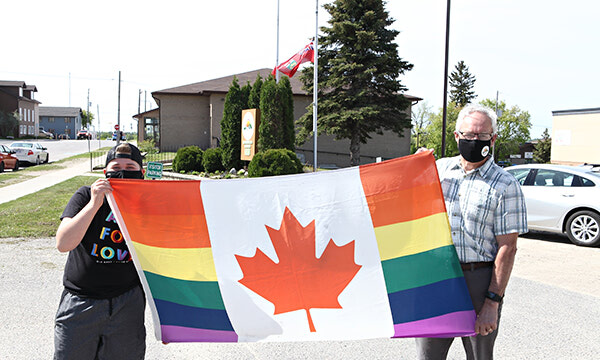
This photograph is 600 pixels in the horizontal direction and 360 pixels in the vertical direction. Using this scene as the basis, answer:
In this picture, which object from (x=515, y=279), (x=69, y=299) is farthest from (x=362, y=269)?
(x=515, y=279)

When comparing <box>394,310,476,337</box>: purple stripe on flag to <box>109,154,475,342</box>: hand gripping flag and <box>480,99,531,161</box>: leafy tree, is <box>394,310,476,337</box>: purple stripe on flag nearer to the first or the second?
<box>109,154,475,342</box>: hand gripping flag

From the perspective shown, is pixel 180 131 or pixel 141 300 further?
pixel 180 131

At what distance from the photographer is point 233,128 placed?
23.8 meters

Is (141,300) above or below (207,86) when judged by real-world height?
below

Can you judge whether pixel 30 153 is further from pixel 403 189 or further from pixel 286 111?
pixel 403 189

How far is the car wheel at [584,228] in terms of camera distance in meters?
9.58

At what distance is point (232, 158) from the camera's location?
23469 millimetres

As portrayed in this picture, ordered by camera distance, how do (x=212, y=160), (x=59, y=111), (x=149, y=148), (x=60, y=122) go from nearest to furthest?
(x=212, y=160), (x=149, y=148), (x=60, y=122), (x=59, y=111)

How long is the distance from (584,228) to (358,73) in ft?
69.5

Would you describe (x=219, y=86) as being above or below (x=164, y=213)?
above

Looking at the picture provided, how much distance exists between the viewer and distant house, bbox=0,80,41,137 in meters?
77.4

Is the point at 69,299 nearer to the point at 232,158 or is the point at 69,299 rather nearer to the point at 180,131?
the point at 232,158

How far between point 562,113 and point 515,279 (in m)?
42.6

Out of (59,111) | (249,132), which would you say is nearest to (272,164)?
(249,132)
